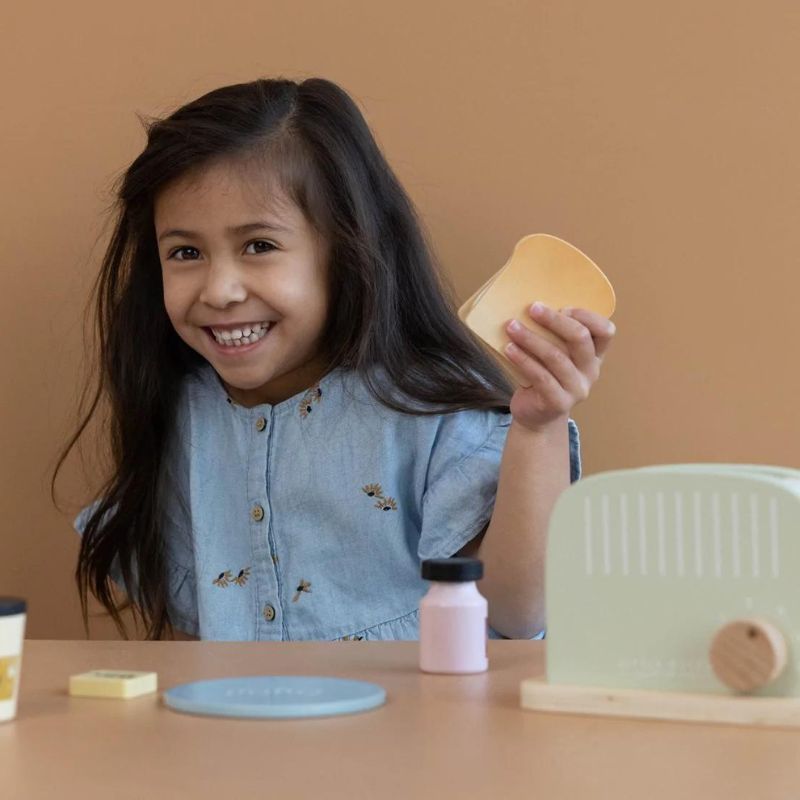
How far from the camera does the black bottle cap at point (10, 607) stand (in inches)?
29.1

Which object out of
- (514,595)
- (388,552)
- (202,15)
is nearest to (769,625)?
(514,595)

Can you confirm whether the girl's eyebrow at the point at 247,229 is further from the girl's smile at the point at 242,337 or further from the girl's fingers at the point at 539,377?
the girl's fingers at the point at 539,377

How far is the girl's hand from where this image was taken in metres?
1.16

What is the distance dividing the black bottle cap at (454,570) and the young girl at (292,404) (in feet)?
1.47

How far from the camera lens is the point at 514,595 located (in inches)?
53.9

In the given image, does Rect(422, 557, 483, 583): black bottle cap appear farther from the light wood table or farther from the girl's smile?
the girl's smile

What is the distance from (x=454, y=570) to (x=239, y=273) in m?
0.63

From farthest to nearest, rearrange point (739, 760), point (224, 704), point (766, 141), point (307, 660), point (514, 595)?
point (766, 141), point (514, 595), point (307, 660), point (224, 704), point (739, 760)

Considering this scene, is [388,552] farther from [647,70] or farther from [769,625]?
[769,625]

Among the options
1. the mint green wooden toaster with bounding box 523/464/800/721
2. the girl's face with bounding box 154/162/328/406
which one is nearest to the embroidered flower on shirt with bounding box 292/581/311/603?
the girl's face with bounding box 154/162/328/406

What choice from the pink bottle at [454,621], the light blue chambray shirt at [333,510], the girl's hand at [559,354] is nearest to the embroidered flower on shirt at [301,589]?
the light blue chambray shirt at [333,510]

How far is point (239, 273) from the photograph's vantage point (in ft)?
4.72

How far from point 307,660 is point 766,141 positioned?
0.85m

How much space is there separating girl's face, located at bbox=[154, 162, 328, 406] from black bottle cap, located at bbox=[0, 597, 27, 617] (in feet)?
2.30
